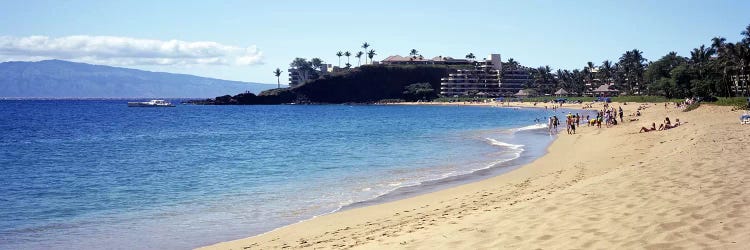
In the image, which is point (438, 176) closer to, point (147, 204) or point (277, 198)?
point (277, 198)

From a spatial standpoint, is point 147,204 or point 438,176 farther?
point 438,176

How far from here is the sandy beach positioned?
8508 mm

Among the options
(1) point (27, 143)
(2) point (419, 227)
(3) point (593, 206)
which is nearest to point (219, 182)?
(2) point (419, 227)

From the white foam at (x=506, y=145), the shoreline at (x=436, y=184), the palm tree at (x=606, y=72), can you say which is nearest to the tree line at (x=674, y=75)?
the palm tree at (x=606, y=72)

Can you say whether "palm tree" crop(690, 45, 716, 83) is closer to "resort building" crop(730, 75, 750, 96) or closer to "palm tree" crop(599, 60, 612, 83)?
"resort building" crop(730, 75, 750, 96)

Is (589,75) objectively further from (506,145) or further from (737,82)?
(506,145)

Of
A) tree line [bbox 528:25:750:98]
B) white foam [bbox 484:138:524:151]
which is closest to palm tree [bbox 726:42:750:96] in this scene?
tree line [bbox 528:25:750:98]

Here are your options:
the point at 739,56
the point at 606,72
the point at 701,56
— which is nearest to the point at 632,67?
the point at 606,72

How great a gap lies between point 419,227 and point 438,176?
39.7 feet

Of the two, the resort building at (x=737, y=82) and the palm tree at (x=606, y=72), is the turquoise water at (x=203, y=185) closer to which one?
the resort building at (x=737, y=82)

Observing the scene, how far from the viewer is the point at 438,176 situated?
2369cm

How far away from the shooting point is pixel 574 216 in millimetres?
10164

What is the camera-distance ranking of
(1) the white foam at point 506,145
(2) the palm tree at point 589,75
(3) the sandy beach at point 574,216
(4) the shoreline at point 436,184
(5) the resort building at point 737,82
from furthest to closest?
(2) the palm tree at point 589,75 → (5) the resort building at point 737,82 → (1) the white foam at point 506,145 → (4) the shoreline at point 436,184 → (3) the sandy beach at point 574,216

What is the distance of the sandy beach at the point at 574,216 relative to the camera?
335 inches
